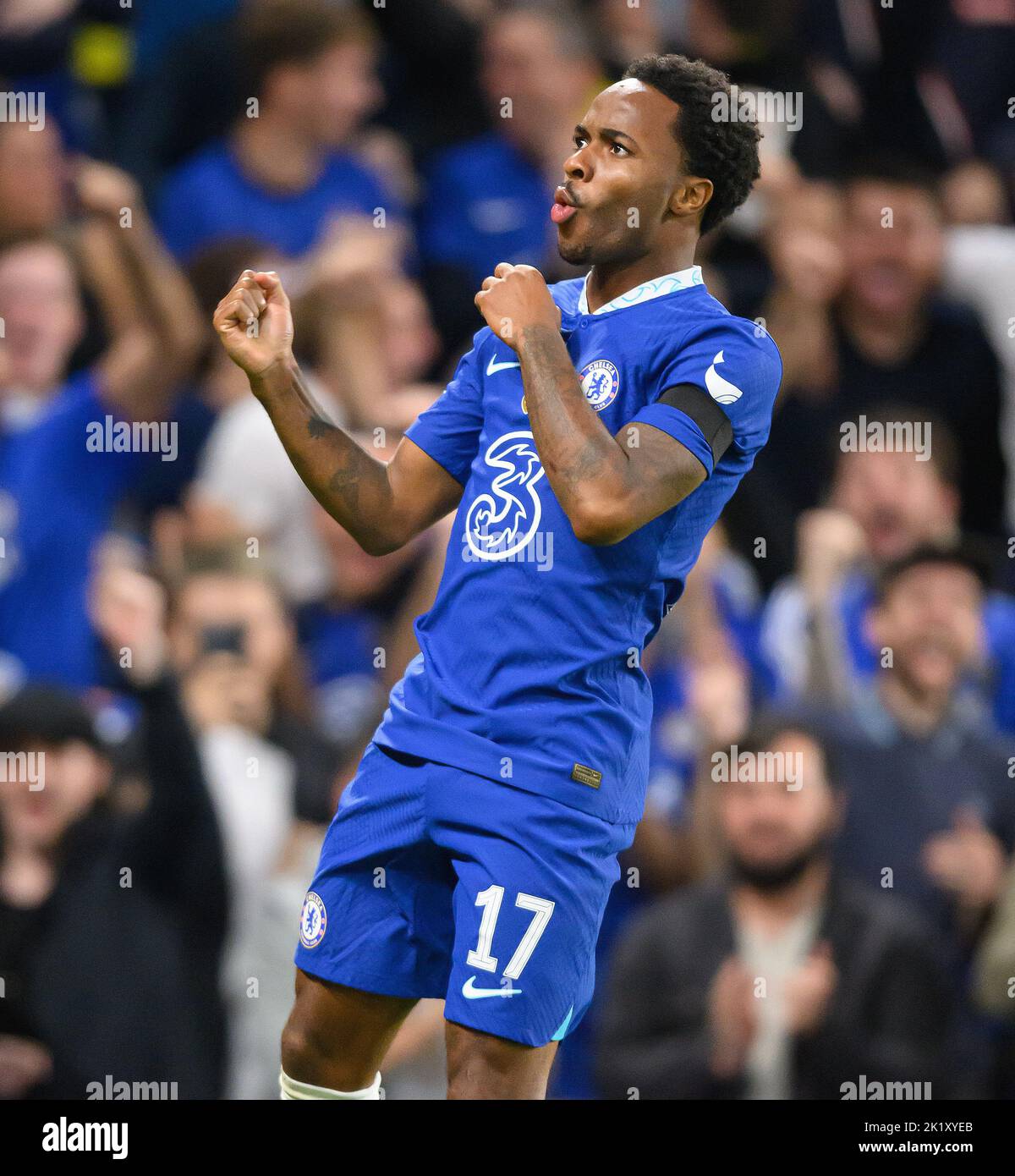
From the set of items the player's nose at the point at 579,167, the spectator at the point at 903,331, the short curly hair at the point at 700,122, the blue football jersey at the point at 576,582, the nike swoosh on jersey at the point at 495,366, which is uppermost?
the spectator at the point at 903,331

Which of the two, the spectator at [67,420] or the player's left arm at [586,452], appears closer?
the player's left arm at [586,452]

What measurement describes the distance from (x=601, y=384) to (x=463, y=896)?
76cm

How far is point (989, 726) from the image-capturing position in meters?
5.52

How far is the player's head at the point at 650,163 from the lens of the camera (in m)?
2.72

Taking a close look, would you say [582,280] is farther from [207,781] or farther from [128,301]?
[128,301]

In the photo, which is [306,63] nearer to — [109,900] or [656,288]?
[109,900]

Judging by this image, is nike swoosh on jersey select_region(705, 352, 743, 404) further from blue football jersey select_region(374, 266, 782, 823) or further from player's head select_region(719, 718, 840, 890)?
player's head select_region(719, 718, 840, 890)

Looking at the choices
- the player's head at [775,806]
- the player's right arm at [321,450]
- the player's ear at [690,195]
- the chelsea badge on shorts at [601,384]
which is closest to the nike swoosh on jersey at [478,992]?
the player's right arm at [321,450]

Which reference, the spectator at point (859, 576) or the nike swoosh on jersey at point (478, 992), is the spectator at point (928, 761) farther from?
the nike swoosh on jersey at point (478, 992)

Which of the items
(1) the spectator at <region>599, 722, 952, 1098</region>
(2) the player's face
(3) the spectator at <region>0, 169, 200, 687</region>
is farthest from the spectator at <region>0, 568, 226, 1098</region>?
(2) the player's face

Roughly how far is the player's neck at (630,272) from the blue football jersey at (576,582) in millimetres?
23

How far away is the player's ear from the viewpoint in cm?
277

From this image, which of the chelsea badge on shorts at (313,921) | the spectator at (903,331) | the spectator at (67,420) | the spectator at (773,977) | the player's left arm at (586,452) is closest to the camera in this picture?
the player's left arm at (586,452)

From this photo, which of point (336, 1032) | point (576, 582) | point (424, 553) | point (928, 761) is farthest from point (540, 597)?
point (928, 761)
